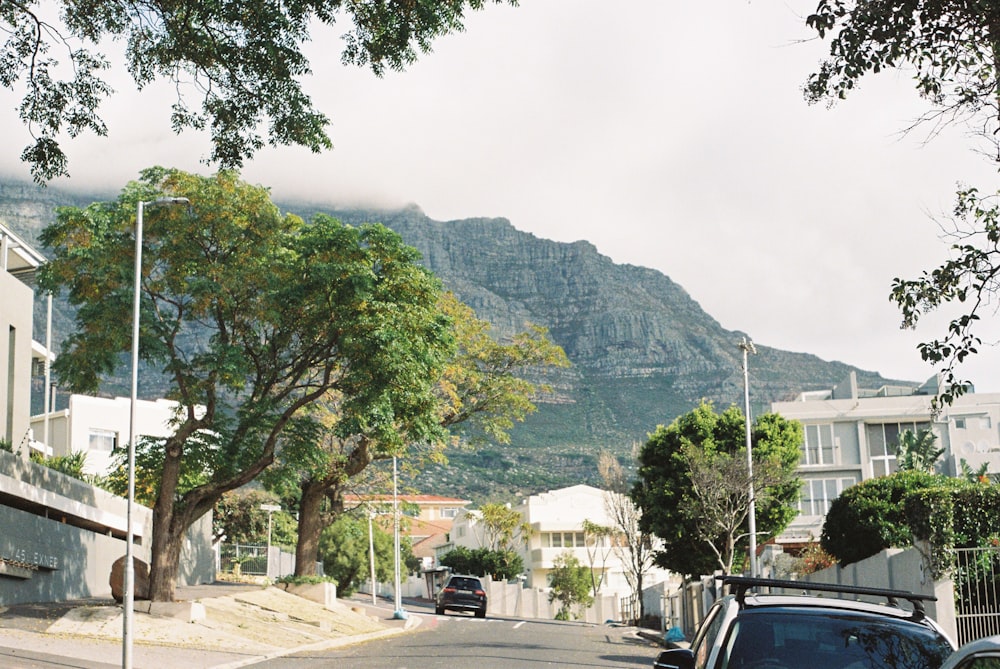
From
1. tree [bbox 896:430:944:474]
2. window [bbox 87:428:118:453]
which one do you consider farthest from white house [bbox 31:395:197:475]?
tree [bbox 896:430:944:474]

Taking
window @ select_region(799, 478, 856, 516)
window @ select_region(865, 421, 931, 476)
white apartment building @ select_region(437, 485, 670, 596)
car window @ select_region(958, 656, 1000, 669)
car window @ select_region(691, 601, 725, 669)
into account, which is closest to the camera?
car window @ select_region(958, 656, 1000, 669)

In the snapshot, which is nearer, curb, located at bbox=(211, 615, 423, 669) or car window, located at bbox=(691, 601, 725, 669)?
car window, located at bbox=(691, 601, 725, 669)

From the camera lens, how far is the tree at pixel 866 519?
2603cm

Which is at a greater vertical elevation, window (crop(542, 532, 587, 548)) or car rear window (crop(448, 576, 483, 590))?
window (crop(542, 532, 587, 548))

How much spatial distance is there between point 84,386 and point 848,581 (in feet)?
62.5

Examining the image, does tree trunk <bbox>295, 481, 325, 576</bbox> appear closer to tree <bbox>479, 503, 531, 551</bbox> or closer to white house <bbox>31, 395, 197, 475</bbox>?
white house <bbox>31, 395, 197, 475</bbox>

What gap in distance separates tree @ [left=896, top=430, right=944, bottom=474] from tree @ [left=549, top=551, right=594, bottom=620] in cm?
3743

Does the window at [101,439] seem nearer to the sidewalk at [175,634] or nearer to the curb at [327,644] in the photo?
the curb at [327,644]

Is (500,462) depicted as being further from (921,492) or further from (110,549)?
(921,492)

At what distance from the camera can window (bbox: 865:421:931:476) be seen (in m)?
65.1

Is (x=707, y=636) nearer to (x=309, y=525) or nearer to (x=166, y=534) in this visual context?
(x=166, y=534)

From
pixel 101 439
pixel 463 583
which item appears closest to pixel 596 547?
pixel 463 583

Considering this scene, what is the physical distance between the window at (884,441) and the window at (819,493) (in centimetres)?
195

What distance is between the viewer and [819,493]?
2530 inches
